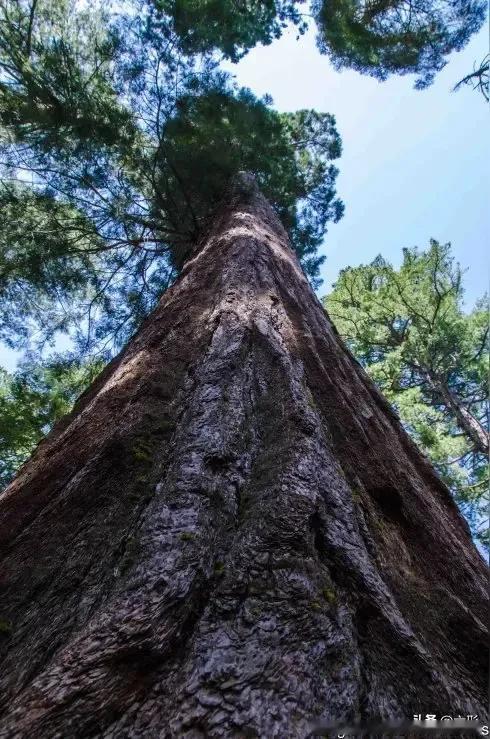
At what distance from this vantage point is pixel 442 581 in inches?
71.5

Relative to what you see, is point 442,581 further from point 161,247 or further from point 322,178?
point 322,178

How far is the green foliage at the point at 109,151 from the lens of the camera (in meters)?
6.93

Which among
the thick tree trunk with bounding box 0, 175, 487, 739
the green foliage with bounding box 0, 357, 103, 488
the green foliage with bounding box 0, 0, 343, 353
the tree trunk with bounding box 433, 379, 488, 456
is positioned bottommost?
the thick tree trunk with bounding box 0, 175, 487, 739

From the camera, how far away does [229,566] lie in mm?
1344

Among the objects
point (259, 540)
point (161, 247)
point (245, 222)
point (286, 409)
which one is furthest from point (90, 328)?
point (259, 540)

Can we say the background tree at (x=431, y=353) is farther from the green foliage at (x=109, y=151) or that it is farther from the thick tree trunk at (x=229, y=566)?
the thick tree trunk at (x=229, y=566)

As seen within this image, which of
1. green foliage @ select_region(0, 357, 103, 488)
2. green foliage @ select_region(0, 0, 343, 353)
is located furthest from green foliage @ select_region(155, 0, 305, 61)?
green foliage @ select_region(0, 357, 103, 488)

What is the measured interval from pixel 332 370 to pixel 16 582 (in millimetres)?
2111

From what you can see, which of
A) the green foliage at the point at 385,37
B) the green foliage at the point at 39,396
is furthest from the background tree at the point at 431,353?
the green foliage at the point at 39,396

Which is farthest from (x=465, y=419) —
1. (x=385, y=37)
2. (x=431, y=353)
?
(x=385, y=37)

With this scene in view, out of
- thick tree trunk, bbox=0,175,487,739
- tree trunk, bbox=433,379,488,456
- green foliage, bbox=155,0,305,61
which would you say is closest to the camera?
thick tree trunk, bbox=0,175,487,739

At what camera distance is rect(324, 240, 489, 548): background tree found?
30.9 feet

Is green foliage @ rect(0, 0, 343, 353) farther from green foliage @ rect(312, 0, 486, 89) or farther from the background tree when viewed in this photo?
the background tree

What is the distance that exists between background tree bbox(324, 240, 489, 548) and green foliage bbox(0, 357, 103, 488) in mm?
6866
